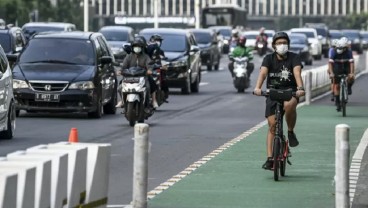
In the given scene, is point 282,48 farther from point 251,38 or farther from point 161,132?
point 251,38

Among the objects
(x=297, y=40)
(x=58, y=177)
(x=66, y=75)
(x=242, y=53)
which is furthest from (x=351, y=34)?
(x=58, y=177)

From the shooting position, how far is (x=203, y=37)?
62281 mm

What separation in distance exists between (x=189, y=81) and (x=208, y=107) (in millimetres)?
6548

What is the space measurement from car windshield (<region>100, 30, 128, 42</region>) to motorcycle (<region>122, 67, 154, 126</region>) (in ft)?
95.9

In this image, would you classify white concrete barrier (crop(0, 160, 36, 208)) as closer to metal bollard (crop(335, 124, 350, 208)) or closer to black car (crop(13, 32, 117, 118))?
metal bollard (crop(335, 124, 350, 208))

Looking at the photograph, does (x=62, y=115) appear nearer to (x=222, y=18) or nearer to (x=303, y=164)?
(x=303, y=164)

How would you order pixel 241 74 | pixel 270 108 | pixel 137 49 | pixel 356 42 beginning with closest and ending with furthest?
pixel 270 108 < pixel 137 49 < pixel 241 74 < pixel 356 42

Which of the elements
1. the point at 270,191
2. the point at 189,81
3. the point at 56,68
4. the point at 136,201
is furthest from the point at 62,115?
the point at 136,201

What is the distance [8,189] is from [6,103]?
530 inches

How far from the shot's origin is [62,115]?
100 ft

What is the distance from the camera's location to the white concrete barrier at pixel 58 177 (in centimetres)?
1120

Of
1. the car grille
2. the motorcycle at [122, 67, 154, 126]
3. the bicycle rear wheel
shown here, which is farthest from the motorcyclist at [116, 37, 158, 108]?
the bicycle rear wheel

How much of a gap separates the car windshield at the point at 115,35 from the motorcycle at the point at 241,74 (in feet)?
46.2

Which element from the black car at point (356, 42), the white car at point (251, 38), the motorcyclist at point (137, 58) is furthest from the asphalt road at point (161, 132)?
the black car at point (356, 42)
